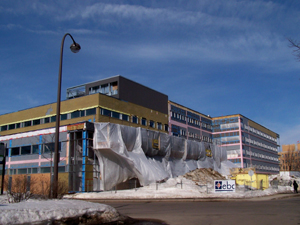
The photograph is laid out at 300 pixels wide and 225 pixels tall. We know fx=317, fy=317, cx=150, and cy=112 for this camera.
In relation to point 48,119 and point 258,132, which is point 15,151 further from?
point 258,132

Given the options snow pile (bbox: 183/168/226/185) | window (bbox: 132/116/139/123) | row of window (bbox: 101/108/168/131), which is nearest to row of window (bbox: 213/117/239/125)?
row of window (bbox: 101/108/168/131)

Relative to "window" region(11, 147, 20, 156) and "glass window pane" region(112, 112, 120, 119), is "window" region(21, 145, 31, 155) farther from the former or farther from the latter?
"glass window pane" region(112, 112, 120, 119)

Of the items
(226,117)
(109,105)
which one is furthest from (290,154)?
(109,105)

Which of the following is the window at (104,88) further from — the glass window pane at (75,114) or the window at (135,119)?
the glass window pane at (75,114)

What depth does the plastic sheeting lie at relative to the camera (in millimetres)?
33969

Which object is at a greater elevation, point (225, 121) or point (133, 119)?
point (225, 121)

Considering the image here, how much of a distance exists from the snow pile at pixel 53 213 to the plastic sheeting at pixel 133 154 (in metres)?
24.6

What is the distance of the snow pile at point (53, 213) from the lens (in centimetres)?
715

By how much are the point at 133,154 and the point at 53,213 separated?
28.6 m

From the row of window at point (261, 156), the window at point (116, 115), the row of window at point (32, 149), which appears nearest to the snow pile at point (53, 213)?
the row of window at point (32, 149)

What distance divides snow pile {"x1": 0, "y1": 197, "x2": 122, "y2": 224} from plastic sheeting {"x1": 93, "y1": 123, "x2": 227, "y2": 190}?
80.8 ft

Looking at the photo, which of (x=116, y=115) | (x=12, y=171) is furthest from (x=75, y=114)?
(x=12, y=171)

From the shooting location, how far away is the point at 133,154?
3641 centimetres

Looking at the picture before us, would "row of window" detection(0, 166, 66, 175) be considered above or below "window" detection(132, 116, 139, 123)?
below
